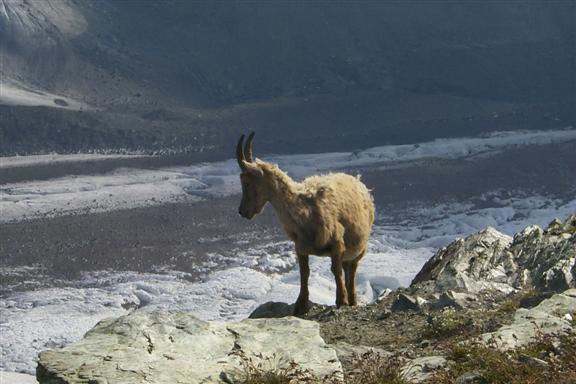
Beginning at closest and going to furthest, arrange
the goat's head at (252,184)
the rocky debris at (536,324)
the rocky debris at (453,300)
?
the rocky debris at (536,324)
the rocky debris at (453,300)
the goat's head at (252,184)

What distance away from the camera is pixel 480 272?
12.6 m

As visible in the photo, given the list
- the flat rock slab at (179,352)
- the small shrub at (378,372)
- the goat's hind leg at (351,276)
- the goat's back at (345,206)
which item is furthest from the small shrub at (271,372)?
the goat's hind leg at (351,276)

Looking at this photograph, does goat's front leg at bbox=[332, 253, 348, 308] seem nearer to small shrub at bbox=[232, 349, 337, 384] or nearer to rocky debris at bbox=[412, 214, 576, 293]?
rocky debris at bbox=[412, 214, 576, 293]

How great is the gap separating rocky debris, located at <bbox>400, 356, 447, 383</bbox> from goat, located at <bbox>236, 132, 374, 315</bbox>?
437 cm

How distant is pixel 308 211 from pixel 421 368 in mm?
4780

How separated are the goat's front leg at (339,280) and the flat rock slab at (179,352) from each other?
3088 mm

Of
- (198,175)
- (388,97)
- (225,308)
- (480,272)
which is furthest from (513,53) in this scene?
(480,272)

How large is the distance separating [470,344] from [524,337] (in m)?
0.58

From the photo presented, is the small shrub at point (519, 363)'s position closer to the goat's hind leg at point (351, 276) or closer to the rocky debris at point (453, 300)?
the rocky debris at point (453, 300)

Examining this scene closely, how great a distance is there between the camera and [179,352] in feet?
27.2

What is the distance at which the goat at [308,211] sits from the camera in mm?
12359

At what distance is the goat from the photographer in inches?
487

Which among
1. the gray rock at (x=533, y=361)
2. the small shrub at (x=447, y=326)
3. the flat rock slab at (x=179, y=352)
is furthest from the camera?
→ the small shrub at (x=447, y=326)

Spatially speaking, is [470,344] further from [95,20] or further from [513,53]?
[513,53]
